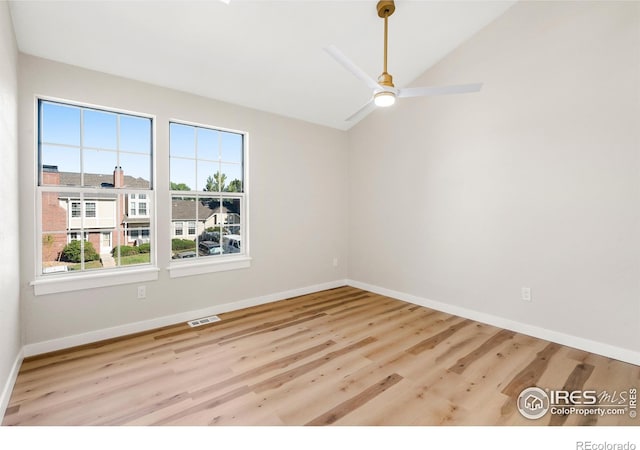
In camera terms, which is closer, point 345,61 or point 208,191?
point 345,61

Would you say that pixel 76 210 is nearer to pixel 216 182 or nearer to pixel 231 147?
pixel 216 182

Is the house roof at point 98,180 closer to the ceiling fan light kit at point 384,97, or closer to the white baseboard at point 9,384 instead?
the white baseboard at point 9,384

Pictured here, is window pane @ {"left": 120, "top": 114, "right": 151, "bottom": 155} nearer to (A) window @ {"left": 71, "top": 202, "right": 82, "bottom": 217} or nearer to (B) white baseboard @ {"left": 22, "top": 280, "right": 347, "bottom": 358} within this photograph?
(A) window @ {"left": 71, "top": 202, "right": 82, "bottom": 217}

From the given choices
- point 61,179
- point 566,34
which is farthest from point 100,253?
point 566,34

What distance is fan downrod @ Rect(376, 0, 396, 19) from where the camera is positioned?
8.68ft

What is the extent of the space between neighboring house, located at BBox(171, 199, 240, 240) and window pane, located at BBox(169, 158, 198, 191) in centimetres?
17

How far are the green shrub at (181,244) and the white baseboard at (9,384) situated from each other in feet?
4.86

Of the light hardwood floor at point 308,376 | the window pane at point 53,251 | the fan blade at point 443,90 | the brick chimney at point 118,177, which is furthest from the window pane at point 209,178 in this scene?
the fan blade at point 443,90

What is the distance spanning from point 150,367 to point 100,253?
1.32 metres

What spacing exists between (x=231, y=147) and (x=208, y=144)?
0.97 feet

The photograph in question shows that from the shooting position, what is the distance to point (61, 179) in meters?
2.70

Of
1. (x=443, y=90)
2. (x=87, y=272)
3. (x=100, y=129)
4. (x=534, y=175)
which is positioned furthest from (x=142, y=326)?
(x=534, y=175)

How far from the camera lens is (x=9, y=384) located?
1998 mm
